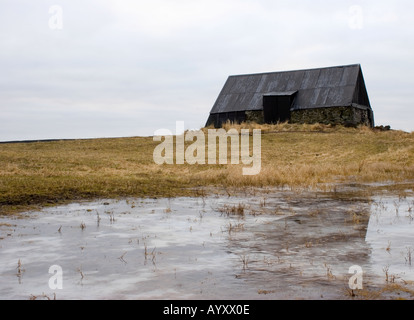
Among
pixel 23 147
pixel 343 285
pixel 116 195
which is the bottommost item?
pixel 343 285

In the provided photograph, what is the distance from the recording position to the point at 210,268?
606 cm

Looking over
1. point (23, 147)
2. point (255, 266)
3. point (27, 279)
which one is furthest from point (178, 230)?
point (23, 147)

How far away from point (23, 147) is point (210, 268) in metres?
29.1

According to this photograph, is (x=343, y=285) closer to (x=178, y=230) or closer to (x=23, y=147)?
(x=178, y=230)

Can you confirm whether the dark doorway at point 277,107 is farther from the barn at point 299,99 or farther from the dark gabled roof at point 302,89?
the dark gabled roof at point 302,89

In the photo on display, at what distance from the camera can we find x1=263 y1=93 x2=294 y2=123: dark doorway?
40.7 metres

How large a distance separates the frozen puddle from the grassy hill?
2744mm

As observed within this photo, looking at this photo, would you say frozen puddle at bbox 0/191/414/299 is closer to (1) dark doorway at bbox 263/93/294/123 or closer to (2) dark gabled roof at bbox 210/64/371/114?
Result: (2) dark gabled roof at bbox 210/64/371/114

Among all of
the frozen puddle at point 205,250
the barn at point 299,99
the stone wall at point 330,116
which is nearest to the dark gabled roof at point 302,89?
the barn at point 299,99

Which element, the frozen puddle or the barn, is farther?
the barn

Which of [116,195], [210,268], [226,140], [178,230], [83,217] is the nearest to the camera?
[210,268]

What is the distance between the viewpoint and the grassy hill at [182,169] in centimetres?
1453

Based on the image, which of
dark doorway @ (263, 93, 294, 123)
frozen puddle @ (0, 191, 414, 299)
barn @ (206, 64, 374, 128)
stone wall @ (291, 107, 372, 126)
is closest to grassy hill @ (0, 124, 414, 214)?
frozen puddle @ (0, 191, 414, 299)

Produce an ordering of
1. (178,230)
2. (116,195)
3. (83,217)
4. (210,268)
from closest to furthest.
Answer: (210,268), (178,230), (83,217), (116,195)
